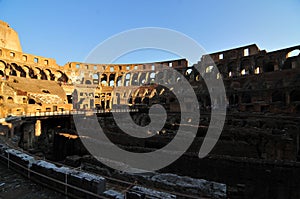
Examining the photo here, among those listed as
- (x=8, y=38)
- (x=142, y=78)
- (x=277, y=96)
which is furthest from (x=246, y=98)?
(x=8, y=38)

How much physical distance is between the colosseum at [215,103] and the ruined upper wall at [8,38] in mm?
242

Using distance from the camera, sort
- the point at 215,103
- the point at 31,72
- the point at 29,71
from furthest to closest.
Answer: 1. the point at 31,72
2. the point at 29,71
3. the point at 215,103

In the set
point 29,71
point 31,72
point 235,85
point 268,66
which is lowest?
point 235,85

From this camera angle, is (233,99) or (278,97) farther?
(233,99)

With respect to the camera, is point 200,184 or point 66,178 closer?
point 66,178

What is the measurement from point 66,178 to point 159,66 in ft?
147

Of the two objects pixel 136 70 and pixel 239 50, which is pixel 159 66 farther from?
pixel 239 50

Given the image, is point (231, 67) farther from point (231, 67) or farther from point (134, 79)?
point (134, 79)

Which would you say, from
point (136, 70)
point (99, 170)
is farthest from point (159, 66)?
point (99, 170)

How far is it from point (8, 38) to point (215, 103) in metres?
54.4

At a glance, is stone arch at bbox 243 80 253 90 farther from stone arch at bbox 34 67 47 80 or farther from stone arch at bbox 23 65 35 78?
stone arch at bbox 23 65 35 78

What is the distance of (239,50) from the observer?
33906 mm

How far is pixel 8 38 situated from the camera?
44.2 m

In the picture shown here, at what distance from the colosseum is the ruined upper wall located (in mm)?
242
